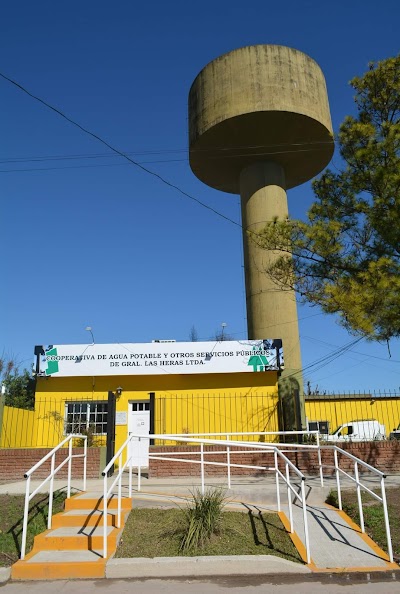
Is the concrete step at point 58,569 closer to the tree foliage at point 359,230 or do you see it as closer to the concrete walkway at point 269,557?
the concrete walkway at point 269,557

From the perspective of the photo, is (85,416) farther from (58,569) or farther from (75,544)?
(58,569)

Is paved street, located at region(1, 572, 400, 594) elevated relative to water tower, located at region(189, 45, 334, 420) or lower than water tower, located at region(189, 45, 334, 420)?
lower

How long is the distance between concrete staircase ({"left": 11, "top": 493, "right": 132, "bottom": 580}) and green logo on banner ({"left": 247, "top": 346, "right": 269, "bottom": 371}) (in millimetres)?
10311

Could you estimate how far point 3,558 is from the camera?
6.71m

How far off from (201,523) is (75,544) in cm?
175

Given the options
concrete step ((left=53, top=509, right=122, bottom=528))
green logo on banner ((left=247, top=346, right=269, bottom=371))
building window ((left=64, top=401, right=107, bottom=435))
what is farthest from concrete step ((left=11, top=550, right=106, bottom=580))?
green logo on banner ((left=247, top=346, right=269, bottom=371))

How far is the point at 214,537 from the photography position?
710 cm

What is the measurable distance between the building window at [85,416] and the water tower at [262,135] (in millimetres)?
8482

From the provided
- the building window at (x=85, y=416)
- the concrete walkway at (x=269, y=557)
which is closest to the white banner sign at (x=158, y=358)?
the building window at (x=85, y=416)

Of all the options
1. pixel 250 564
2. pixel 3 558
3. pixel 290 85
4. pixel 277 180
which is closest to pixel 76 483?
pixel 3 558

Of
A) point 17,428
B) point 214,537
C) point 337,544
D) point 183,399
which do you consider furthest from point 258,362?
point 214,537

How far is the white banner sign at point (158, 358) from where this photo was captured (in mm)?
18344

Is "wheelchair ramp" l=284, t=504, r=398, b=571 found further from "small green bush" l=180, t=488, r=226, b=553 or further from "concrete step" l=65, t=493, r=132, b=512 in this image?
"concrete step" l=65, t=493, r=132, b=512

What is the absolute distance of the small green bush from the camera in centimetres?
683
